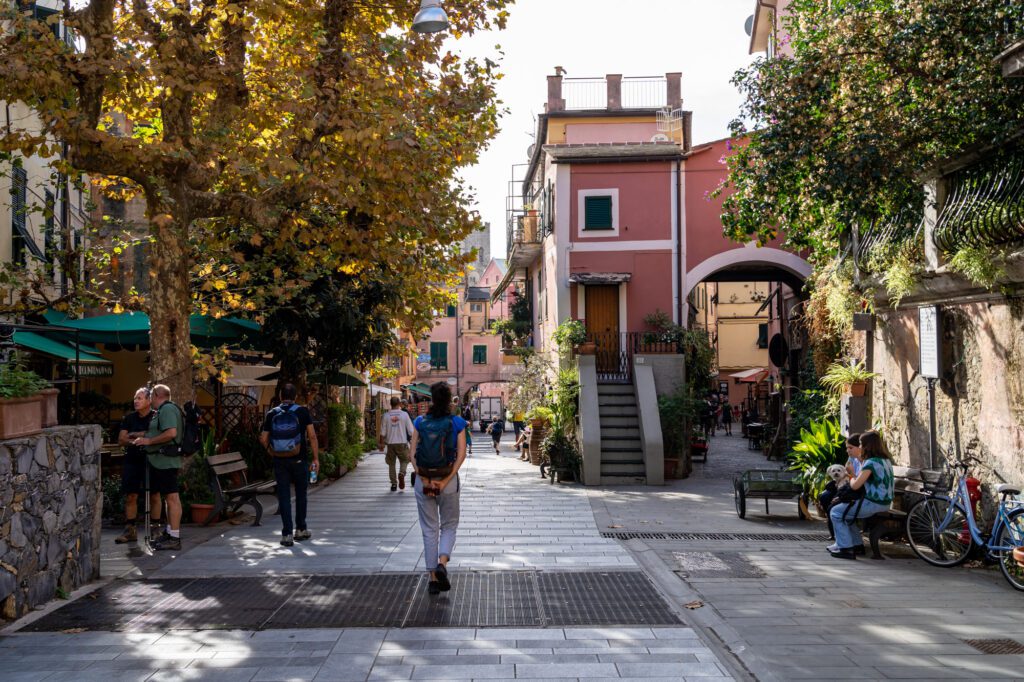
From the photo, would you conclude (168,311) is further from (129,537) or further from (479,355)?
(479,355)

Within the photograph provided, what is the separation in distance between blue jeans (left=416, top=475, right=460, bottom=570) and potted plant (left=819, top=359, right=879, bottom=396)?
22.2 ft

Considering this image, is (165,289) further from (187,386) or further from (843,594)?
(843,594)

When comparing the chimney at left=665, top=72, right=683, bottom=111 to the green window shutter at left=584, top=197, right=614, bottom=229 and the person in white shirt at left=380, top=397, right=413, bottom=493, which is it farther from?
the person in white shirt at left=380, top=397, right=413, bottom=493

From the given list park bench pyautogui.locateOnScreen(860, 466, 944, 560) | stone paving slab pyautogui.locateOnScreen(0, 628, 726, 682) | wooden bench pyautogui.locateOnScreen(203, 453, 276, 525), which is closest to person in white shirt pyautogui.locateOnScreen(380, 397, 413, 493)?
wooden bench pyautogui.locateOnScreen(203, 453, 276, 525)

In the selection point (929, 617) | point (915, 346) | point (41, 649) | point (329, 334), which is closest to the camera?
point (41, 649)

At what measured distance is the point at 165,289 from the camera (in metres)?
11.5

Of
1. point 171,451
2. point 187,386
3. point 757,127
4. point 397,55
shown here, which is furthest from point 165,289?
point 757,127

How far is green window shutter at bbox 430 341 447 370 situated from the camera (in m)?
71.6

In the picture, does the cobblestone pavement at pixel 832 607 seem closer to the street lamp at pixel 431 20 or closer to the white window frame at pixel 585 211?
the street lamp at pixel 431 20

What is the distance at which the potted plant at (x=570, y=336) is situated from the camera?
827 inches

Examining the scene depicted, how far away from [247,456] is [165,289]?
5309mm

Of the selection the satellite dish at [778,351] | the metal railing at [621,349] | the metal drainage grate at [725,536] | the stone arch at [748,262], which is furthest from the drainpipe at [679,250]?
the metal drainage grate at [725,536]

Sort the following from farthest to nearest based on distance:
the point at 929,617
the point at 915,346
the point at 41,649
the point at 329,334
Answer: the point at 329,334 < the point at 915,346 < the point at 929,617 < the point at 41,649

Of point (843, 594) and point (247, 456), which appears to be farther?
point (247, 456)
